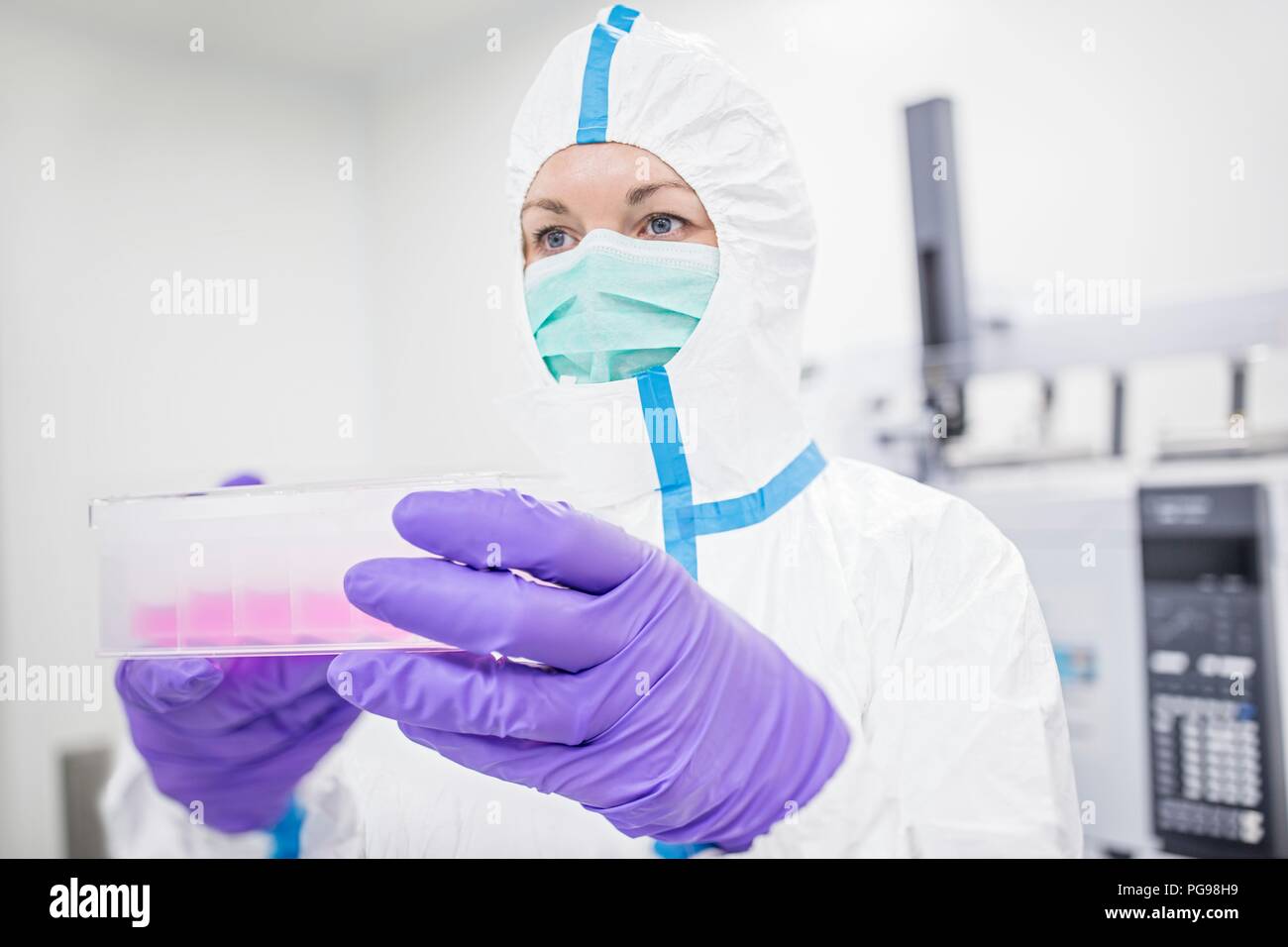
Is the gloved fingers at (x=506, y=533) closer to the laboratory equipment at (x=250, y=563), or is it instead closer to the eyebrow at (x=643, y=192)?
the laboratory equipment at (x=250, y=563)

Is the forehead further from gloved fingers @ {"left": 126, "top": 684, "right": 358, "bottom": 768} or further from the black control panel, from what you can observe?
the black control panel

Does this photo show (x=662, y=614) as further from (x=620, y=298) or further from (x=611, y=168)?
(x=611, y=168)

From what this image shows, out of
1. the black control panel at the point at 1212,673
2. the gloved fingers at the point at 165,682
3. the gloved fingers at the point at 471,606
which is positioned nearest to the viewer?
the gloved fingers at the point at 471,606

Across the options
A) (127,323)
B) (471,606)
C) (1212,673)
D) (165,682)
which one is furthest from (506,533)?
(1212,673)

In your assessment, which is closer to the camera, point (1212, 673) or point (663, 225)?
point (663, 225)

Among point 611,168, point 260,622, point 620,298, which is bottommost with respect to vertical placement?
point 260,622

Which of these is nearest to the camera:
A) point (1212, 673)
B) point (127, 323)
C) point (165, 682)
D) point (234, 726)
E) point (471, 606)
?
point (471, 606)

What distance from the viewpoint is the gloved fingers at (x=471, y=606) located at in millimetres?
662

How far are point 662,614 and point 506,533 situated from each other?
0.14 meters

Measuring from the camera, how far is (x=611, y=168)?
86 centimetres

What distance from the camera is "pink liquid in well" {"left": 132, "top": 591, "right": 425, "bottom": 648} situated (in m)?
0.74

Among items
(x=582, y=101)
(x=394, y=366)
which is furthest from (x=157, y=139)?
(x=582, y=101)

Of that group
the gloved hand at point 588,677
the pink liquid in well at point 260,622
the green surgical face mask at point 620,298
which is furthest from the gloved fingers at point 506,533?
the green surgical face mask at point 620,298

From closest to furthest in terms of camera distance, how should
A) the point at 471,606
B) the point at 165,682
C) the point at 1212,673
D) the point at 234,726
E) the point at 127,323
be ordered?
the point at 471,606 → the point at 165,682 → the point at 234,726 → the point at 127,323 → the point at 1212,673
